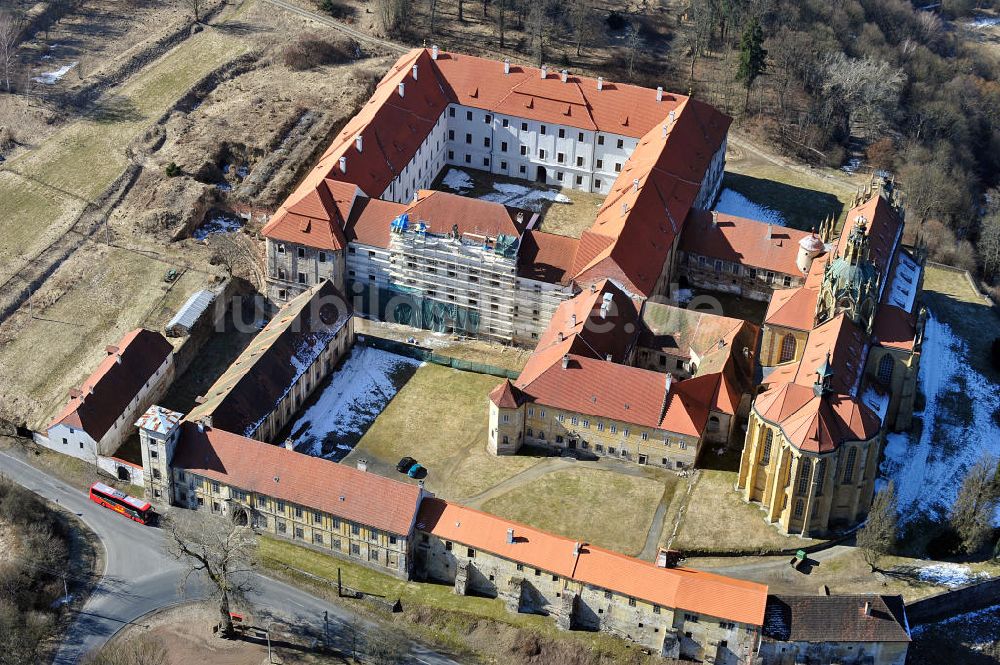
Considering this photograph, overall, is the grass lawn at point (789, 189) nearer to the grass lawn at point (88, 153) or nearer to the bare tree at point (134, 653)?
the grass lawn at point (88, 153)

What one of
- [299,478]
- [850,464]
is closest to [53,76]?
[299,478]

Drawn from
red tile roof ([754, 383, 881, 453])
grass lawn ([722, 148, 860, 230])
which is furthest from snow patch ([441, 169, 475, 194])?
red tile roof ([754, 383, 881, 453])

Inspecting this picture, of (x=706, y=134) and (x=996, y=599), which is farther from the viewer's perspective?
(x=706, y=134)

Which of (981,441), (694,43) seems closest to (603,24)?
(694,43)

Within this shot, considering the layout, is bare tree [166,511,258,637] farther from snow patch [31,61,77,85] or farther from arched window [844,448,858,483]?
snow patch [31,61,77,85]

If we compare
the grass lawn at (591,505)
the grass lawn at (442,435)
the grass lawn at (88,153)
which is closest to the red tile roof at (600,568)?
the grass lawn at (591,505)

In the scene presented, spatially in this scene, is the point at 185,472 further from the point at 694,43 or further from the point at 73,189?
the point at 694,43
